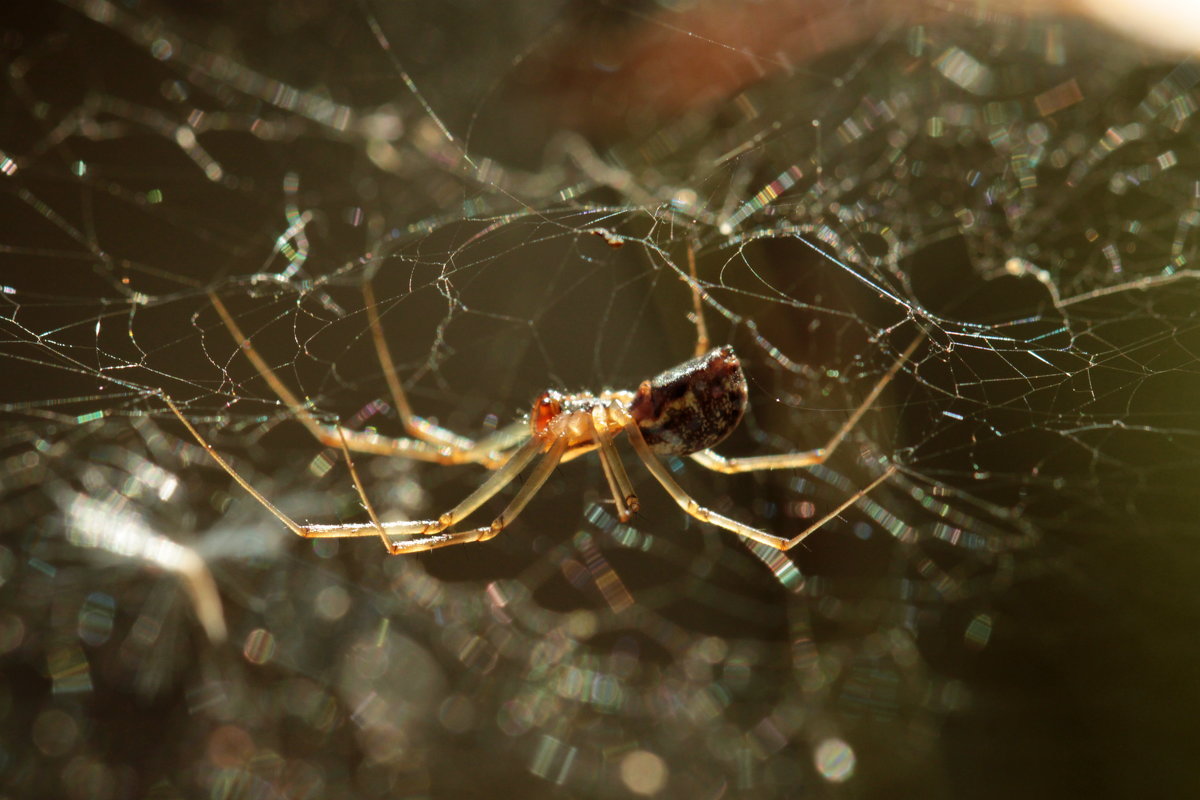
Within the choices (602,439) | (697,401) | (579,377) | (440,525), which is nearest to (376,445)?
(440,525)

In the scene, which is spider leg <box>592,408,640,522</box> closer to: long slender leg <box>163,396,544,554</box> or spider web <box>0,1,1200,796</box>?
long slender leg <box>163,396,544,554</box>

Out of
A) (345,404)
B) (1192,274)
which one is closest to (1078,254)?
(1192,274)

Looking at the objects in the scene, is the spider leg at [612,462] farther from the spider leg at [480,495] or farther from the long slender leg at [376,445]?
the long slender leg at [376,445]

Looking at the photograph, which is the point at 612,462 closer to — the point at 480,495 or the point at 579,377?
the point at 480,495

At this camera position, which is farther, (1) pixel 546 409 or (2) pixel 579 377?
(2) pixel 579 377

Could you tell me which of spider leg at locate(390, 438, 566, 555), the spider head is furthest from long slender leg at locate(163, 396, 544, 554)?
the spider head

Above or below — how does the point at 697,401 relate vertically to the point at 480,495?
above

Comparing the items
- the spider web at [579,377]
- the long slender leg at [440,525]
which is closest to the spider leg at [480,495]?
the long slender leg at [440,525]
